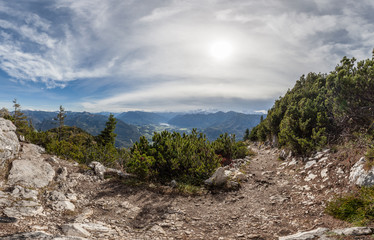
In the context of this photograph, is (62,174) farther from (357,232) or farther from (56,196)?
(357,232)

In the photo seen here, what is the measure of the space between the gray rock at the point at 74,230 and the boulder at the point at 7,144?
5692 millimetres

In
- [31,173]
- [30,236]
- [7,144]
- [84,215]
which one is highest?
[7,144]

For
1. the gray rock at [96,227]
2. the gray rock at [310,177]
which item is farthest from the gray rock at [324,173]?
the gray rock at [96,227]

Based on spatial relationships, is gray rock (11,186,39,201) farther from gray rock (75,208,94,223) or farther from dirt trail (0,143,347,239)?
gray rock (75,208,94,223)

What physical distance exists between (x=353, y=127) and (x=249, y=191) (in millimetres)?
8702

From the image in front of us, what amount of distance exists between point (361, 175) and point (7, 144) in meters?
16.4

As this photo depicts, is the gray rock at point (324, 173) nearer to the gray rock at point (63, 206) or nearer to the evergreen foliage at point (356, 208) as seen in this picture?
the evergreen foliage at point (356, 208)

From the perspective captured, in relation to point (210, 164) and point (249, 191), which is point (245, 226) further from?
point (210, 164)

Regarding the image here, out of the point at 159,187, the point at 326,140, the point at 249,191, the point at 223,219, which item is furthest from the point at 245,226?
the point at 326,140

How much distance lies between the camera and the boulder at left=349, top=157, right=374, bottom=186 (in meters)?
6.70

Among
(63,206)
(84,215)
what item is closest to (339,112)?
(84,215)

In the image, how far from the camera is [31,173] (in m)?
7.92

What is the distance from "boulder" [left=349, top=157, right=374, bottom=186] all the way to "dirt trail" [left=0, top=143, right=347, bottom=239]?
0.50 meters

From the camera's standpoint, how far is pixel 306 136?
1440cm
